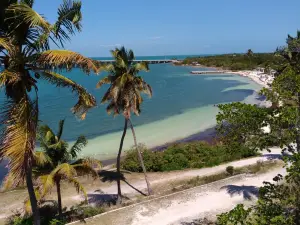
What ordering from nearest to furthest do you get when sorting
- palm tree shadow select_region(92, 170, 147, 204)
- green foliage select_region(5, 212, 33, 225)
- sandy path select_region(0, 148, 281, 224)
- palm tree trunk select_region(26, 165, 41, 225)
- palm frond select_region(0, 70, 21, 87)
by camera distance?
palm frond select_region(0, 70, 21, 87), palm tree trunk select_region(26, 165, 41, 225), green foliage select_region(5, 212, 33, 225), palm tree shadow select_region(92, 170, 147, 204), sandy path select_region(0, 148, 281, 224)

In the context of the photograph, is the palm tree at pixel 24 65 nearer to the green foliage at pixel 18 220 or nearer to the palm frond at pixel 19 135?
the palm frond at pixel 19 135

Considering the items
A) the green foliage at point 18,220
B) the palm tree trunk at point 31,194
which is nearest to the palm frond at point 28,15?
the palm tree trunk at point 31,194

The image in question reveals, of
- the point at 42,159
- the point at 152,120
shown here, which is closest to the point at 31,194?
the point at 42,159

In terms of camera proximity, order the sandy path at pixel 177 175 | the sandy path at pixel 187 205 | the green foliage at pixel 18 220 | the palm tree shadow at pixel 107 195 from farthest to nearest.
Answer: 1. the sandy path at pixel 177 175
2. the palm tree shadow at pixel 107 195
3. the green foliage at pixel 18 220
4. the sandy path at pixel 187 205

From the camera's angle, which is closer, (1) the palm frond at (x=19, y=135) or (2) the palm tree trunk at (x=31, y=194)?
(1) the palm frond at (x=19, y=135)

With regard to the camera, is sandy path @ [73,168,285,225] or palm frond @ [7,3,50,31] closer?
palm frond @ [7,3,50,31]

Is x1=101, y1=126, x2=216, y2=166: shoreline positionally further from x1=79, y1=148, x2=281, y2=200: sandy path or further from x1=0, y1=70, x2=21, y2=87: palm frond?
x1=0, y1=70, x2=21, y2=87: palm frond

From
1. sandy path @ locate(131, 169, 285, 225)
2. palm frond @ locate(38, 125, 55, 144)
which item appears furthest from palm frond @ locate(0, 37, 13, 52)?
sandy path @ locate(131, 169, 285, 225)

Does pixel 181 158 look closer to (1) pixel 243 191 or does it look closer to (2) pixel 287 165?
(1) pixel 243 191

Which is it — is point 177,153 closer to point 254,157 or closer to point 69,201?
point 254,157
